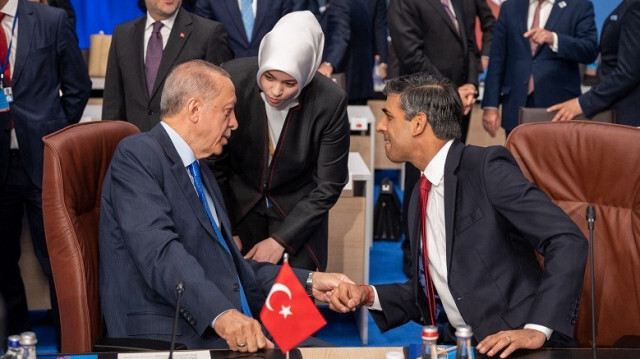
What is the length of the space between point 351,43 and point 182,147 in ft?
13.1

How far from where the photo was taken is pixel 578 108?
482 centimetres

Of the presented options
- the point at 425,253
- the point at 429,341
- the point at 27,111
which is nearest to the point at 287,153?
the point at 425,253

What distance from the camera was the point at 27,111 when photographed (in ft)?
13.9

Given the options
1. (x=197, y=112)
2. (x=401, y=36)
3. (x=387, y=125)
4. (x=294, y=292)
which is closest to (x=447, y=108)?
(x=387, y=125)

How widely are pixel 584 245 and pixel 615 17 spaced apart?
106 inches

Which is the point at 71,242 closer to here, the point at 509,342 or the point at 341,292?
the point at 341,292

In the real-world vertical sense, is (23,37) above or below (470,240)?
above

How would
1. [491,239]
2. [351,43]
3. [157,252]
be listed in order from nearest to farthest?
[157,252] < [491,239] < [351,43]

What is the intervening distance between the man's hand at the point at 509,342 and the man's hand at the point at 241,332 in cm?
55

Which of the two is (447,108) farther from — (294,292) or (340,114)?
(294,292)

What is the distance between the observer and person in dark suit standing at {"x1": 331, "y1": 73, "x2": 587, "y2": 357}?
257 centimetres

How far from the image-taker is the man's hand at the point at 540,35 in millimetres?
4992

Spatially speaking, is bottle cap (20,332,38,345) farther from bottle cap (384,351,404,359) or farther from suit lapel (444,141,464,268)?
suit lapel (444,141,464,268)

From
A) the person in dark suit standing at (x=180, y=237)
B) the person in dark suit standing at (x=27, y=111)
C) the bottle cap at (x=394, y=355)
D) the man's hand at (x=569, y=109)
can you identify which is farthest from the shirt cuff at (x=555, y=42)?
the bottle cap at (x=394, y=355)
